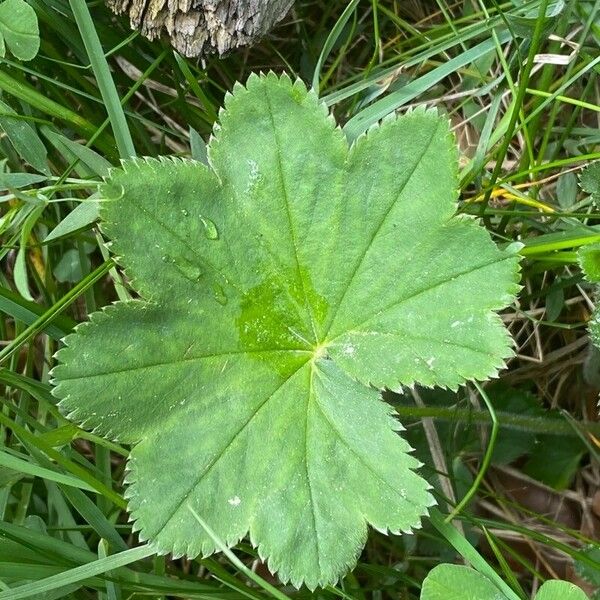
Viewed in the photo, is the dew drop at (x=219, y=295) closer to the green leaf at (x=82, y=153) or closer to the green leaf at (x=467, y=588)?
the green leaf at (x=82, y=153)

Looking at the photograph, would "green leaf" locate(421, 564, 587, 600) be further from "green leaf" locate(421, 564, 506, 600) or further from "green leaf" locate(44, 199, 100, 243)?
"green leaf" locate(44, 199, 100, 243)

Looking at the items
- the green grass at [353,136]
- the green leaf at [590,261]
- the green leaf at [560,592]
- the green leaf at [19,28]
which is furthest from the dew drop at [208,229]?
the green leaf at [560,592]

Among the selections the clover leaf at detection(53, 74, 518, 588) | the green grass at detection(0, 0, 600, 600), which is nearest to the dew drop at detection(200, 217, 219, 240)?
the clover leaf at detection(53, 74, 518, 588)

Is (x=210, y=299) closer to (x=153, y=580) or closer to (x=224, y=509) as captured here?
(x=224, y=509)

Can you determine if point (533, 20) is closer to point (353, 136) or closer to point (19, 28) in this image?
point (353, 136)

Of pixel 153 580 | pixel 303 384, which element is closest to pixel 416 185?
pixel 303 384

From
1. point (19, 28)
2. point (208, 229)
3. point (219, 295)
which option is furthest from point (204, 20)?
point (219, 295)
